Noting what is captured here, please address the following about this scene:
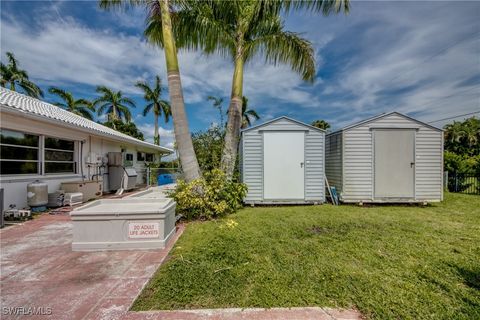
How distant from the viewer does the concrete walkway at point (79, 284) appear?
1.79 meters

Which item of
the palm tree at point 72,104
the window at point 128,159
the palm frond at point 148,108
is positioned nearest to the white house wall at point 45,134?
the window at point 128,159

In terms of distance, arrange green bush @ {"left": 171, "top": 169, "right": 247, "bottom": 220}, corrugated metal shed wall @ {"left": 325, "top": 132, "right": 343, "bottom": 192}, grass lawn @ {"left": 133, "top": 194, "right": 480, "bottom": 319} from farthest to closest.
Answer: corrugated metal shed wall @ {"left": 325, "top": 132, "right": 343, "bottom": 192} → green bush @ {"left": 171, "top": 169, "right": 247, "bottom": 220} → grass lawn @ {"left": 133, "top": 194, "right": 480, "bottom": 319}

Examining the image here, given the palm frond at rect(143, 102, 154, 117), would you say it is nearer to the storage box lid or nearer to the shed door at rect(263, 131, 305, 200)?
the shed door at rect(263, 131, 305, 200)

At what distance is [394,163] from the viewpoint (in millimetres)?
6633

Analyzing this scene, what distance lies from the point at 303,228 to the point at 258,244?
4.24ft

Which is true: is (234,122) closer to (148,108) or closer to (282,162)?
(282,162)

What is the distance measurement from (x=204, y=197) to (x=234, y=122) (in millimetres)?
2513

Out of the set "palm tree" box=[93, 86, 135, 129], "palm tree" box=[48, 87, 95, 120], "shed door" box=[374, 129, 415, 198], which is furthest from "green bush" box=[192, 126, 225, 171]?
"palm tree" box=[93, 86, 135, 129]

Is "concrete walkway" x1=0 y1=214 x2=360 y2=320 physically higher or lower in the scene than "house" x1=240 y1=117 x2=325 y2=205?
lower

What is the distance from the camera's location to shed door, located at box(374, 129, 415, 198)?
662 cm

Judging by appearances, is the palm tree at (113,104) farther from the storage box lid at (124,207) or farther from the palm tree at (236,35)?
the storage box lid at (124,207)

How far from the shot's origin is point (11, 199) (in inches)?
212

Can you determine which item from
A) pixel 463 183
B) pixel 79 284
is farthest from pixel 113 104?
pixel 463 183

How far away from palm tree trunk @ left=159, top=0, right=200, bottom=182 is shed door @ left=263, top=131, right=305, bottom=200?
2358mm
